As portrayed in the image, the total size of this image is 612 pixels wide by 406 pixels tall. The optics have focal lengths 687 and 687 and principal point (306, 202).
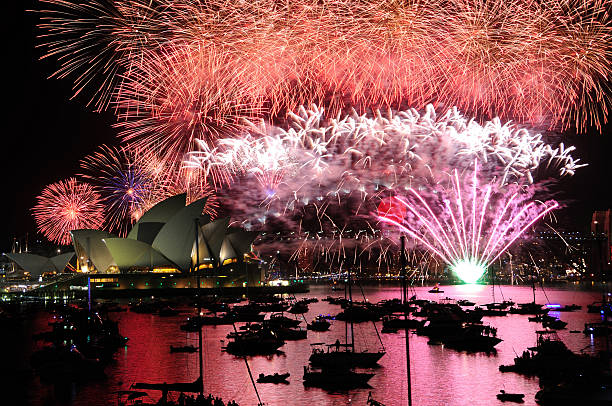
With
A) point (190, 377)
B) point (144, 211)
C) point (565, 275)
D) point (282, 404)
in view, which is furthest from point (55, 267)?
point (565, 275)

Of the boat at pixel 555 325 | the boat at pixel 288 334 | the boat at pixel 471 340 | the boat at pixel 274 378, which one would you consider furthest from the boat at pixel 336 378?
the boat at pixel 555 325

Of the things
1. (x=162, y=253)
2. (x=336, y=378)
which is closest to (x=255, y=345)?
(x=336, y=378)

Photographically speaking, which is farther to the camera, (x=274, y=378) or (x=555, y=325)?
(x=555, y=325)

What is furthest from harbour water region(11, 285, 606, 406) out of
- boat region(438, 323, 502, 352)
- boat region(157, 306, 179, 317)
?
boat region(157, 306, 179, 317)

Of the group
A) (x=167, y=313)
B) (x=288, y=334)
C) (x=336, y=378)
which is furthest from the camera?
(x=167, y=313)

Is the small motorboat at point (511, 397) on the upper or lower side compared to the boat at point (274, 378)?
lower

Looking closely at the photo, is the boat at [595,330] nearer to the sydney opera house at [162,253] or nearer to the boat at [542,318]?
the boat at [542,318]

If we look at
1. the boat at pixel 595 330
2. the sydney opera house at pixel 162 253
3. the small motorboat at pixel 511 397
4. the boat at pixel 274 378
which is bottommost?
the small motorboat at pixel 511 397

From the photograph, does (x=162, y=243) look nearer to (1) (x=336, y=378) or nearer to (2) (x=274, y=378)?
(2) (x=274, y=378)
